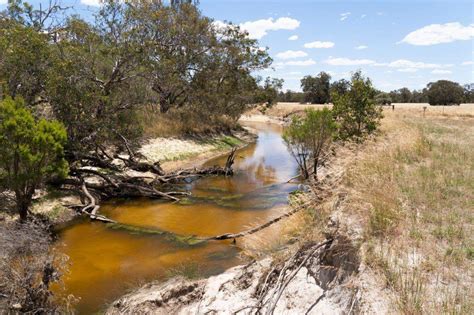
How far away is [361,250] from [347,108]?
14703mm

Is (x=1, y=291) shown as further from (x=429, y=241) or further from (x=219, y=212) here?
(x=219, y=212)

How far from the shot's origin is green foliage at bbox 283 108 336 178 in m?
17.1

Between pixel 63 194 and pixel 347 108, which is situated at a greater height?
pixel 347 108

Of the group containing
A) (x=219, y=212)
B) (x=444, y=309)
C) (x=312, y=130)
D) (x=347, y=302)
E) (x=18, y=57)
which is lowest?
(x=219, y=212)

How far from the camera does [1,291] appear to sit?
6395 mm

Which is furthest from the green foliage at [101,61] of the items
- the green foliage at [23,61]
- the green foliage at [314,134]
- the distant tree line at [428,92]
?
the distant tree line at [428,92]

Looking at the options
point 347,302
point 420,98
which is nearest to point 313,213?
point 347,302

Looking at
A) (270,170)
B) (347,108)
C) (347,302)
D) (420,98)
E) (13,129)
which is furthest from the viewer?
(420,98)

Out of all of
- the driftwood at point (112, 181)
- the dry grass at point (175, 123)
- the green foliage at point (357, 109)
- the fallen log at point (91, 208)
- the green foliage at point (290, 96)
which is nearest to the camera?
the fallen log at point (91, 208)

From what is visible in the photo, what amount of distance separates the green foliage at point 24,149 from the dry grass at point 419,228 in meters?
8.49

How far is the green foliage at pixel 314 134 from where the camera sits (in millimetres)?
17125

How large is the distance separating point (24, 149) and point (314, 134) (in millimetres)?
11709

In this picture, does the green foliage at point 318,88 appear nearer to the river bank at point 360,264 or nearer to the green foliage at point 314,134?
the green foliage at point 314,134

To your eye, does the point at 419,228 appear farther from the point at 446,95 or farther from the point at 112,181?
the point at 446,95
